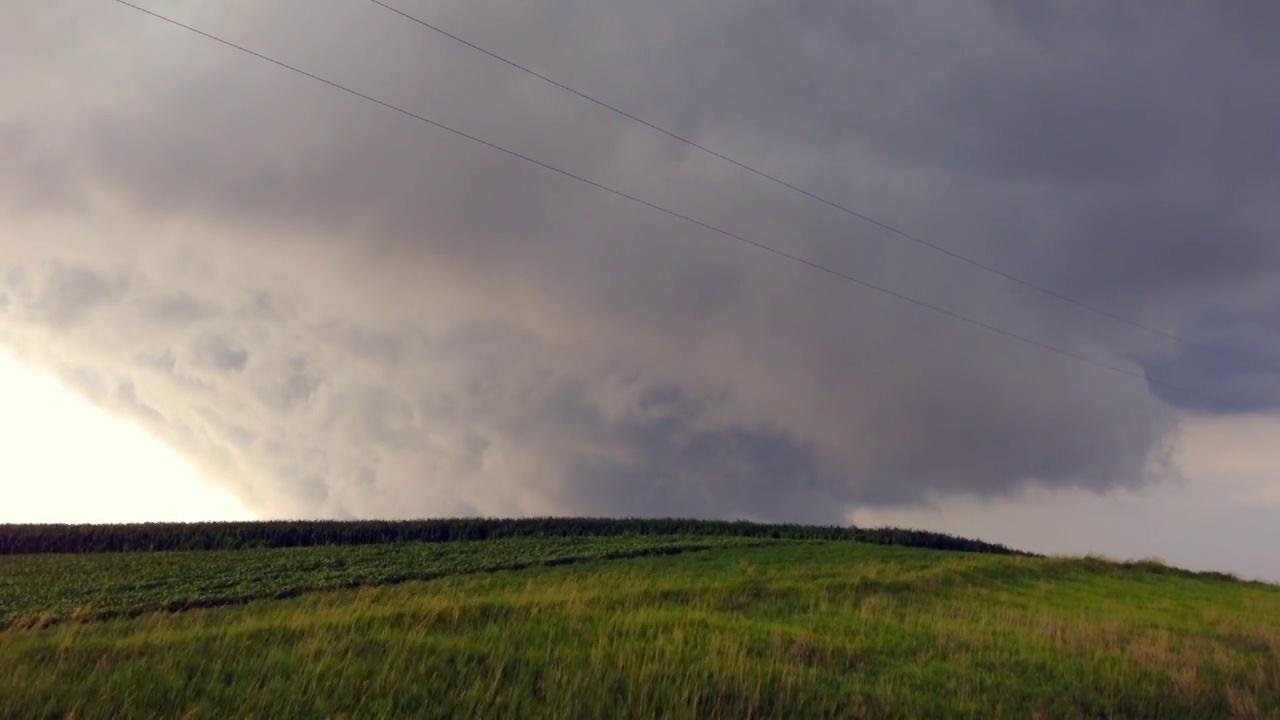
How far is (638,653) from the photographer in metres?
14.2

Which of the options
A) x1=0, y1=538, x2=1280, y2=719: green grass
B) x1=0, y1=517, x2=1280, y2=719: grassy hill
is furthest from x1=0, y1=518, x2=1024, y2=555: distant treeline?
x1=0, y1=538, x2=1280, y2=719: green grass

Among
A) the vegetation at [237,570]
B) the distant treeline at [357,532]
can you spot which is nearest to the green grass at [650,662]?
the vegetation at [237,570]

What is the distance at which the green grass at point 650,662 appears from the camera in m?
11.3

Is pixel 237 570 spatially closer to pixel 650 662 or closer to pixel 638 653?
pixel 638 653

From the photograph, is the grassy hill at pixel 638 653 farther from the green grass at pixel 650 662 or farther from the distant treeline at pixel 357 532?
the distant treeline at pixel 357 532

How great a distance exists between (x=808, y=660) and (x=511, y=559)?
2891 centimetres

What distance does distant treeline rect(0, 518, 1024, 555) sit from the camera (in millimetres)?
54188

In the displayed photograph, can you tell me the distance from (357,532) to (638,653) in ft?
161

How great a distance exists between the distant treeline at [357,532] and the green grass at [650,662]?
32857 mm

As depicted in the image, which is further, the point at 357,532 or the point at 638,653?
the point at 357,532

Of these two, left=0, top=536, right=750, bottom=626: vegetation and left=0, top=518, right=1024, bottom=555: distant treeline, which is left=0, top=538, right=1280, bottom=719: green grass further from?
left=0, top=518, right=1024, bottom=555: distant treeline

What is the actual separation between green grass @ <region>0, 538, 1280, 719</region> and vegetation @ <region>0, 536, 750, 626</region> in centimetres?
471

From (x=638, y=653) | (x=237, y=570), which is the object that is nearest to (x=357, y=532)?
(x=237, y=570)

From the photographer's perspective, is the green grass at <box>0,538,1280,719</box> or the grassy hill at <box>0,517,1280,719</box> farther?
the grassy hill at <box>0,517,1280,719</box>
